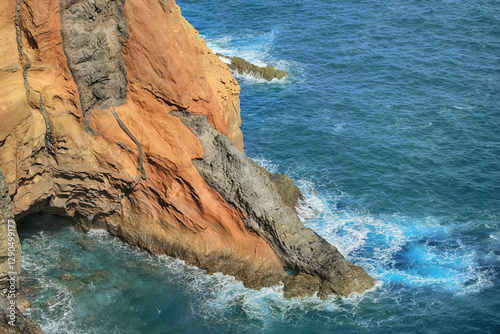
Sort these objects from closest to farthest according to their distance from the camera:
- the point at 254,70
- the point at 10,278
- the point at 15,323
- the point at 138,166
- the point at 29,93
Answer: the point at 15,323
the point at 10,278
the point at 29,93
the point at 138,166
the point at 254,70

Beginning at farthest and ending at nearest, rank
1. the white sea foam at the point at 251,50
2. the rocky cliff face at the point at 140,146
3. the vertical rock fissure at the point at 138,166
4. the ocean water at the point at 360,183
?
the white sea foam at the point at 251,50 < the vertical rock fissure at the point at 138,166 < the ocean water at the point at 360,183 < the rocky cliff face at the point at 140,146

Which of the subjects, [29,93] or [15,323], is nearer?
[15,323]

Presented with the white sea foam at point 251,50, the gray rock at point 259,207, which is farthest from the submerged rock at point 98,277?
the white sea foam at point 251,50

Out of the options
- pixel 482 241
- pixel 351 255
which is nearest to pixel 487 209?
pixel 482 241

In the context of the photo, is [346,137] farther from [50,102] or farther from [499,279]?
[50,102]

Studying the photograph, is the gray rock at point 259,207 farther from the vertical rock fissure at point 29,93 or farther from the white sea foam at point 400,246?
the vertical rock fissure at point 29,93

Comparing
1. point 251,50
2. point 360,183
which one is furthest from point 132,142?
point 251,50

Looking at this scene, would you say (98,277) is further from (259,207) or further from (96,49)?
(96,49)
